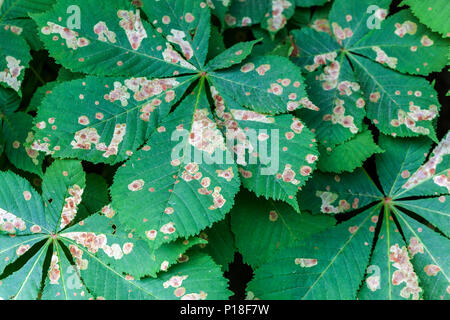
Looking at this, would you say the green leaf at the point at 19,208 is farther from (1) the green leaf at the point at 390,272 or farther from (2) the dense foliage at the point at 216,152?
(1) the green leaf at the point at 390,272

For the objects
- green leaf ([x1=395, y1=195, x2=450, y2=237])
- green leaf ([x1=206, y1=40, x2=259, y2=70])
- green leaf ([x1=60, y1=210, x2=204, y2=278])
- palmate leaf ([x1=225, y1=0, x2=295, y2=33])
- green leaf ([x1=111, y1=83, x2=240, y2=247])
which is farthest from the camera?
palmate leaf ([x1=225, y1=0, x2=295, y2=33])

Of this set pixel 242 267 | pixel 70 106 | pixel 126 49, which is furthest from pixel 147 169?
pixel 242 267

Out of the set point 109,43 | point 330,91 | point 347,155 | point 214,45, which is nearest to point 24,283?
point 109,43

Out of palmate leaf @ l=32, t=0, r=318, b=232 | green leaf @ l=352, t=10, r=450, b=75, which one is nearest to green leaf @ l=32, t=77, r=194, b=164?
palmate leaf @ l=32, t=0, r=318, b=232

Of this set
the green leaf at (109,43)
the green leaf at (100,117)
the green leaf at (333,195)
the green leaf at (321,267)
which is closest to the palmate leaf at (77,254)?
the green leaf at (100,117)

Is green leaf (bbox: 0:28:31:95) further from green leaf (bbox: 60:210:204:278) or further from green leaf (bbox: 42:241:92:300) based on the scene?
green leaf (bbox: 42:241:92:300)

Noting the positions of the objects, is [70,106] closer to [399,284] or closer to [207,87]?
[207,87]

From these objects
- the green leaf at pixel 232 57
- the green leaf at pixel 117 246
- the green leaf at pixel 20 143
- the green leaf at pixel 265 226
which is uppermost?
the green leaf at pixel 232 57
